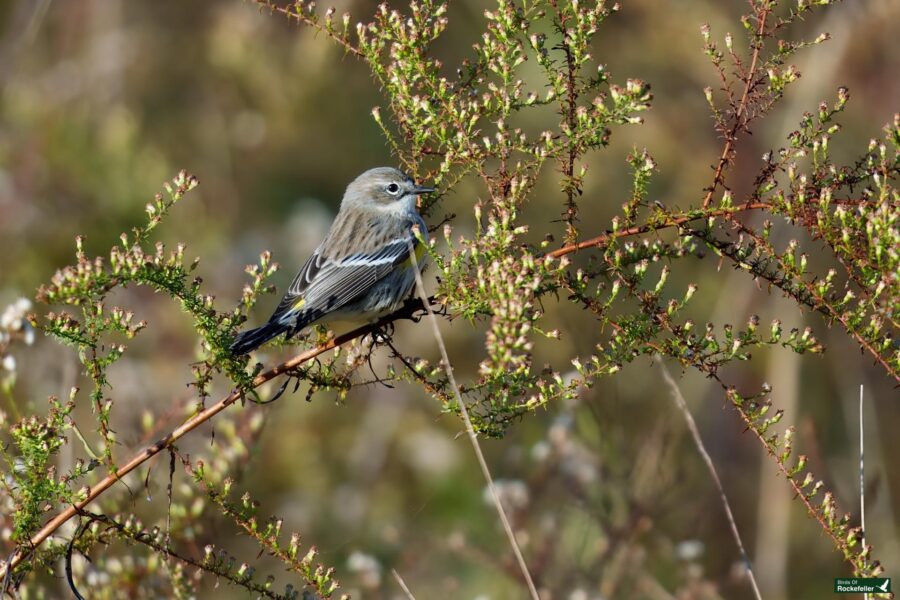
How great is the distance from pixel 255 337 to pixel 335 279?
1085 millimetres

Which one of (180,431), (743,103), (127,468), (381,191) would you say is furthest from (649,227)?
(381,191)

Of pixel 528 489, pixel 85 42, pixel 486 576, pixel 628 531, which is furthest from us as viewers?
pixel 85 42

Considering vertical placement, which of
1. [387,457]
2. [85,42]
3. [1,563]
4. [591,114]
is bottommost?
[1,563]

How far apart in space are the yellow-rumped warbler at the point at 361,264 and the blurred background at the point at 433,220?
24.8 inches

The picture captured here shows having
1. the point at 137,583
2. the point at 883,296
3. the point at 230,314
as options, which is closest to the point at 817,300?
the point at 883,296

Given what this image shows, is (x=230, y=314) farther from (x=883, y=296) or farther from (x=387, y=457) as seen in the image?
(x=387, y=457)

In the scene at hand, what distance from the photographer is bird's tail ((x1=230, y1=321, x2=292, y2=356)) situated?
10.9 feet

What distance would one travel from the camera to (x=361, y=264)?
4.73m

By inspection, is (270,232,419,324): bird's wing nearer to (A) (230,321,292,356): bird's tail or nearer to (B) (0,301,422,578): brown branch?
(A) (230,321,292,356): bird's tail

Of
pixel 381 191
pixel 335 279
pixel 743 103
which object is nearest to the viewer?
pixel 743 103

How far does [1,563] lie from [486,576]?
328 cm

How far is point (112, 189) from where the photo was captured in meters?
7.49

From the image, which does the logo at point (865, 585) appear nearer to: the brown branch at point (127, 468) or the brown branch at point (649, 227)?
the brown branch at point (649, 227)

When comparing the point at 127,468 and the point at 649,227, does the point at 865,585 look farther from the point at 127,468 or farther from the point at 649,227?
the point at 127,468
